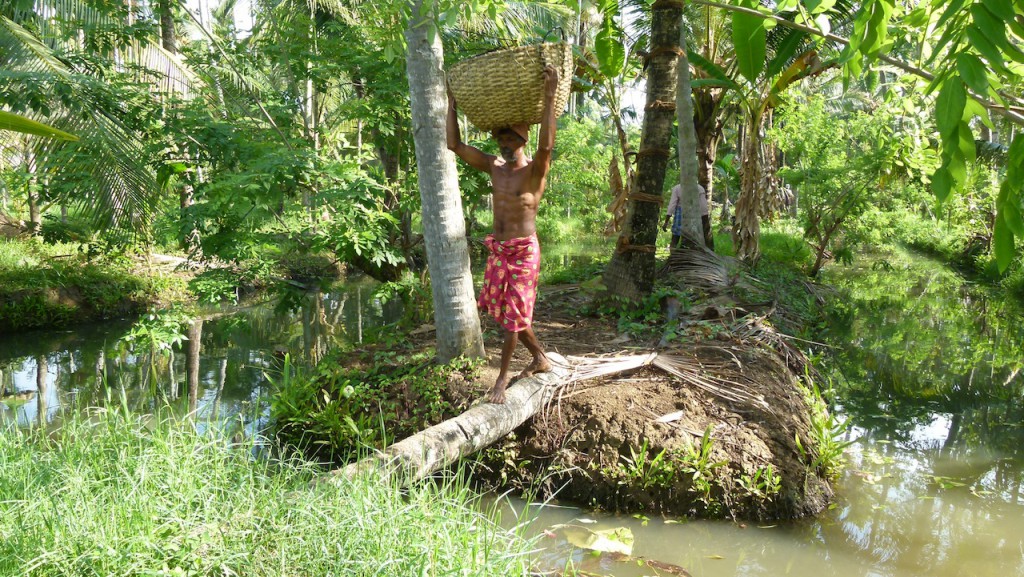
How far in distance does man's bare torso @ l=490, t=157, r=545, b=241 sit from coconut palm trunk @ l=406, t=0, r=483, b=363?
2.30ft

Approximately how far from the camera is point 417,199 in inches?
285

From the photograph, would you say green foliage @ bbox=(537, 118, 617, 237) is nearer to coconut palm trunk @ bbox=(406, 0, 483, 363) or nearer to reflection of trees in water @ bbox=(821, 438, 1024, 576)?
coconut palm trunk @ bbox=(406, 0, 483, 363)

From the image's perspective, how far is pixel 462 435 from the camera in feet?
13.4

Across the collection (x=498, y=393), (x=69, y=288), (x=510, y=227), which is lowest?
(x=498, y=393)

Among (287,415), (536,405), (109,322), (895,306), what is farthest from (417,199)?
(895,306)

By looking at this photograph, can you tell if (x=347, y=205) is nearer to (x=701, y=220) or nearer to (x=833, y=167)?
(x=701, y=220)

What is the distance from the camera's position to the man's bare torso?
4.41 metres

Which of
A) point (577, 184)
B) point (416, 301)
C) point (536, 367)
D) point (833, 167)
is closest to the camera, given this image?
point (536, 367)

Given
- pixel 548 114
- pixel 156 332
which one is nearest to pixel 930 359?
pixel 548 114

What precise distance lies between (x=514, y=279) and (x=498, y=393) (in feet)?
2.37

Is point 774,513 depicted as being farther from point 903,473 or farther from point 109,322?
point 109,322

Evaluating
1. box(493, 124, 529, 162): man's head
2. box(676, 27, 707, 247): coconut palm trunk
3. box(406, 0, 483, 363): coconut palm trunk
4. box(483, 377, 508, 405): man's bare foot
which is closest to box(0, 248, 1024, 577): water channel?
box(483, 377, 508, 405): man's bare foot

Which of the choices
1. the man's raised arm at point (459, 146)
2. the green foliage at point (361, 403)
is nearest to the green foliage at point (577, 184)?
the green foliage at point (361, 403)

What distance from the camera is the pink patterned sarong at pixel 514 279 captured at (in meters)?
4.45
